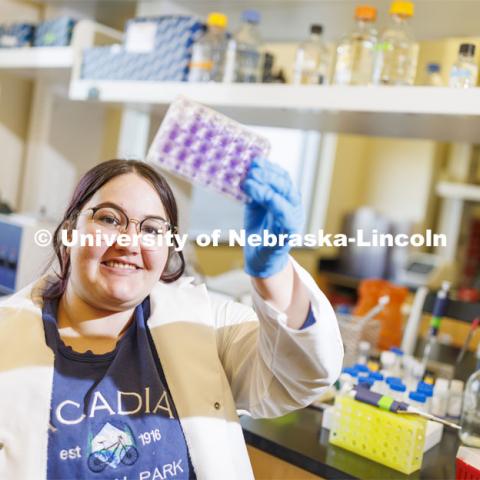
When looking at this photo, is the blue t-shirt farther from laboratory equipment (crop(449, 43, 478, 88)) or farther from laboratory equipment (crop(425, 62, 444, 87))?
Result: laboratory equipment (crop(425, 62, 444, 87))

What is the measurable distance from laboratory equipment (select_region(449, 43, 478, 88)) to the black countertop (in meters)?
0.84

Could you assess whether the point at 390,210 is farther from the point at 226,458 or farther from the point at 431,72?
the point at 226,458

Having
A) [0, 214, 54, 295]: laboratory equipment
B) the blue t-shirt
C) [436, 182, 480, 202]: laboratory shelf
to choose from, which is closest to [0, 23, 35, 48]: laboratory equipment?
[0, 214, 54, 295]: laboratory equipment

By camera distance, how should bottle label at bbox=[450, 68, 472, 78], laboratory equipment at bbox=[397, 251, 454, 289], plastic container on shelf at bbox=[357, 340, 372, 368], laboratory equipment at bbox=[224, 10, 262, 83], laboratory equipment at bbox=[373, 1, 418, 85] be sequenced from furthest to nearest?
laboratory equipment at bbox=[397, 251, 454, 289], plastic container on shelf at bbox=[357, 340, 372, 368], laboratory equipment at bbox=[224, 10, 262, 83], laboratory equipment at bbox=[373, 1, 418, 85], bottle label at bbox=[450, 68, 472, 78]

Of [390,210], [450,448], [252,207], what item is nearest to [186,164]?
[252,207]

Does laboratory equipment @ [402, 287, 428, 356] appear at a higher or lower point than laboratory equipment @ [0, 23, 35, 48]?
lower

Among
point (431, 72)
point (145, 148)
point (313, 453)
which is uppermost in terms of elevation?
point (431, 72)

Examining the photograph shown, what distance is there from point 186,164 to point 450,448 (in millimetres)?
871

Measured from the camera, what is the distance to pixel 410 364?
1.76m

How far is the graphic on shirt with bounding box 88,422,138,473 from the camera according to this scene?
1011mm

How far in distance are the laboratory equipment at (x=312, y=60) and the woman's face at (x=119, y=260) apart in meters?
0.75

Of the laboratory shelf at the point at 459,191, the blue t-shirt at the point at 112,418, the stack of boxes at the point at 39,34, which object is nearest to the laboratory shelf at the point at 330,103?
the stack of boxes at the point at 39,34

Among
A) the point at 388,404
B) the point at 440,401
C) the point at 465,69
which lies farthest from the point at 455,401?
the point at 465,69

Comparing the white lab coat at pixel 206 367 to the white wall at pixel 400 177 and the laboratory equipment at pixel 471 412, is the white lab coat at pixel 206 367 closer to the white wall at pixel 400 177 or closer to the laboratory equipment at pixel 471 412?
the laboratory equipment at pixel 471 412
